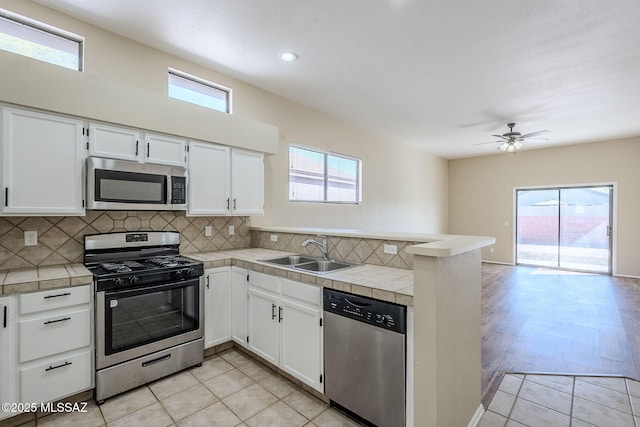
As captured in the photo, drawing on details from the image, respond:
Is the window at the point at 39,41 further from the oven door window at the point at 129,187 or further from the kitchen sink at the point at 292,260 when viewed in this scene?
the kitchen sink at the point at 292,260

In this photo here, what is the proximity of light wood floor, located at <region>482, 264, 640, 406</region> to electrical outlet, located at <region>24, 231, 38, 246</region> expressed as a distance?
11.8ft

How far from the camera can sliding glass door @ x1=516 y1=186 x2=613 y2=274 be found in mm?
6711

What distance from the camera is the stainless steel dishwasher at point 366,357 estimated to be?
169 cm

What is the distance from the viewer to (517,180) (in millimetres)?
7695

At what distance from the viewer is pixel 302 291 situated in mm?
2219

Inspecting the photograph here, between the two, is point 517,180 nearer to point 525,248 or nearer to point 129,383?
point 525,248

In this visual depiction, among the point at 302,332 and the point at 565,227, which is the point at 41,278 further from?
the point at 565,227

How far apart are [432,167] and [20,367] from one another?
27.1ft

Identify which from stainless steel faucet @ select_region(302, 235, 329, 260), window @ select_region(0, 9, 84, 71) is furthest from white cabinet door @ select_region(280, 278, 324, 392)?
window @ select_region(0, 9, 84, 71)

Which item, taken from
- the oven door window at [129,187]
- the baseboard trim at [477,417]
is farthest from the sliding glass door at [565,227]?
the oven door window at [129,187]

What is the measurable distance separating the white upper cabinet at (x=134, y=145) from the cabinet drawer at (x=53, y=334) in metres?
1.21

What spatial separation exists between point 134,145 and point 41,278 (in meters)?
1.18

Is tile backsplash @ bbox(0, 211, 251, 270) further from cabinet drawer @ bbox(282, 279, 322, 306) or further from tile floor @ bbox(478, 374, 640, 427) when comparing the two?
tile floor @ bbox(478, 374, 640, 427)

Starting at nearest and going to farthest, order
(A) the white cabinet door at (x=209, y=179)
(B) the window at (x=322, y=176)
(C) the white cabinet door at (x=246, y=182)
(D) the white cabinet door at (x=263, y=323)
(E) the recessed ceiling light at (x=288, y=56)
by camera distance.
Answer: (D) the white cabinet door at (x=263, y=323) → (A) the white cabinet door at (x=209, y=179) → (E) the recessed ceiling light at (x=288, y=56) → (C) the white cabinet door at (x=246, y=182) → (B) the window at (x=322, y=176)
